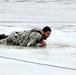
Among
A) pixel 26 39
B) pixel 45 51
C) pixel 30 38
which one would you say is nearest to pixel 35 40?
pixel 30 38

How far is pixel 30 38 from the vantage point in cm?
981

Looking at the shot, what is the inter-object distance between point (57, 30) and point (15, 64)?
594cm

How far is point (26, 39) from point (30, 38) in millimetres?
142

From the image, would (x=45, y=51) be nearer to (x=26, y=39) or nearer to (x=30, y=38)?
(x=30, y=38)

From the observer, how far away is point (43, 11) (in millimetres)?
20156

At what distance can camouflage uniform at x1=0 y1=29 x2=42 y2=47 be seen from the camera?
31.9 feet

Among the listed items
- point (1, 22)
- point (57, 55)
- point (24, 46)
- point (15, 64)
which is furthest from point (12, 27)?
point (15, 64)

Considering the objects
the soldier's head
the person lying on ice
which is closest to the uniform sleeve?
the person lying on ice

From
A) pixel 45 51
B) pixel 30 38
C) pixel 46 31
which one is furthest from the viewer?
pixel 30 38

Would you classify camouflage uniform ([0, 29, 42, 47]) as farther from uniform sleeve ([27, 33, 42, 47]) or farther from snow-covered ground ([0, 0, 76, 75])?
snow-covered ground ([0, 0, 76, 75])

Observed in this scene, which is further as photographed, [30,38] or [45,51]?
[30,38]

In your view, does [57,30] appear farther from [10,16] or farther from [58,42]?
[10,16]

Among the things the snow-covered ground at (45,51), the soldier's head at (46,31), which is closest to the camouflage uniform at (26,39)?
the soldier's head at (46,31)

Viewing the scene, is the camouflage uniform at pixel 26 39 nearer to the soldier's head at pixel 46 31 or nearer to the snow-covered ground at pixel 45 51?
the soldier's head at pixel 46 31
